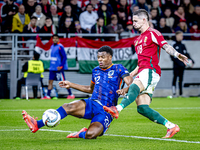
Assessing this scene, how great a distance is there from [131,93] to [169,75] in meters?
12.7

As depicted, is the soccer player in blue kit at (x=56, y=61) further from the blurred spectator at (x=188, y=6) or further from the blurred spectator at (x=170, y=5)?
the blurred spectator at (x=188, y=6)

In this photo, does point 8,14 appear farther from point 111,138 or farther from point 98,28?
point 111,138

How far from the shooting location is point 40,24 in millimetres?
16453

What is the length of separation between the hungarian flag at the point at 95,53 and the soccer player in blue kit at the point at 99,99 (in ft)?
34.6

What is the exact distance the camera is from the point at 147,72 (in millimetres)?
5535

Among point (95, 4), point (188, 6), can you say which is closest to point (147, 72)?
Result: point (95, 4)

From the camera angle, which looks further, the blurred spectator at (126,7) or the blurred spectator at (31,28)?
the blurred spectator at (126,7)

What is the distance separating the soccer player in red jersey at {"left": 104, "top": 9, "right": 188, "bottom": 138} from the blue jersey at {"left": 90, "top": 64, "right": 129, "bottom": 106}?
0.32m

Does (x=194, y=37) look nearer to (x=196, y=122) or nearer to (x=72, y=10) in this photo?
(x=72, y=10)

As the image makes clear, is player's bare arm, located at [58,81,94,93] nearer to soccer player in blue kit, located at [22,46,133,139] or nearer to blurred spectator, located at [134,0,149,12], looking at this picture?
soccer player in blue kit, located at [22,46,133,139]

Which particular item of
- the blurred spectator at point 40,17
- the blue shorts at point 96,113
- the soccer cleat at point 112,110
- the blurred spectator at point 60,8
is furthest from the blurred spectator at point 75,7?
the soccer cleat at point 112,110

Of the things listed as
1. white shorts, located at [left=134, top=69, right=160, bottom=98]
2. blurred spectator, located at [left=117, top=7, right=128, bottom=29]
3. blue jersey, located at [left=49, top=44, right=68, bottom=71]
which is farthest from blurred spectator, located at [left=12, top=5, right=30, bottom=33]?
white shorts, located at [left=134, top=69, right=160, bottom=98]

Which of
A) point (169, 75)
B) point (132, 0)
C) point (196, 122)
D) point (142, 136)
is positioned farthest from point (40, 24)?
point (142, 136)

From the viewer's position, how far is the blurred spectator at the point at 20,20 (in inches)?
637
